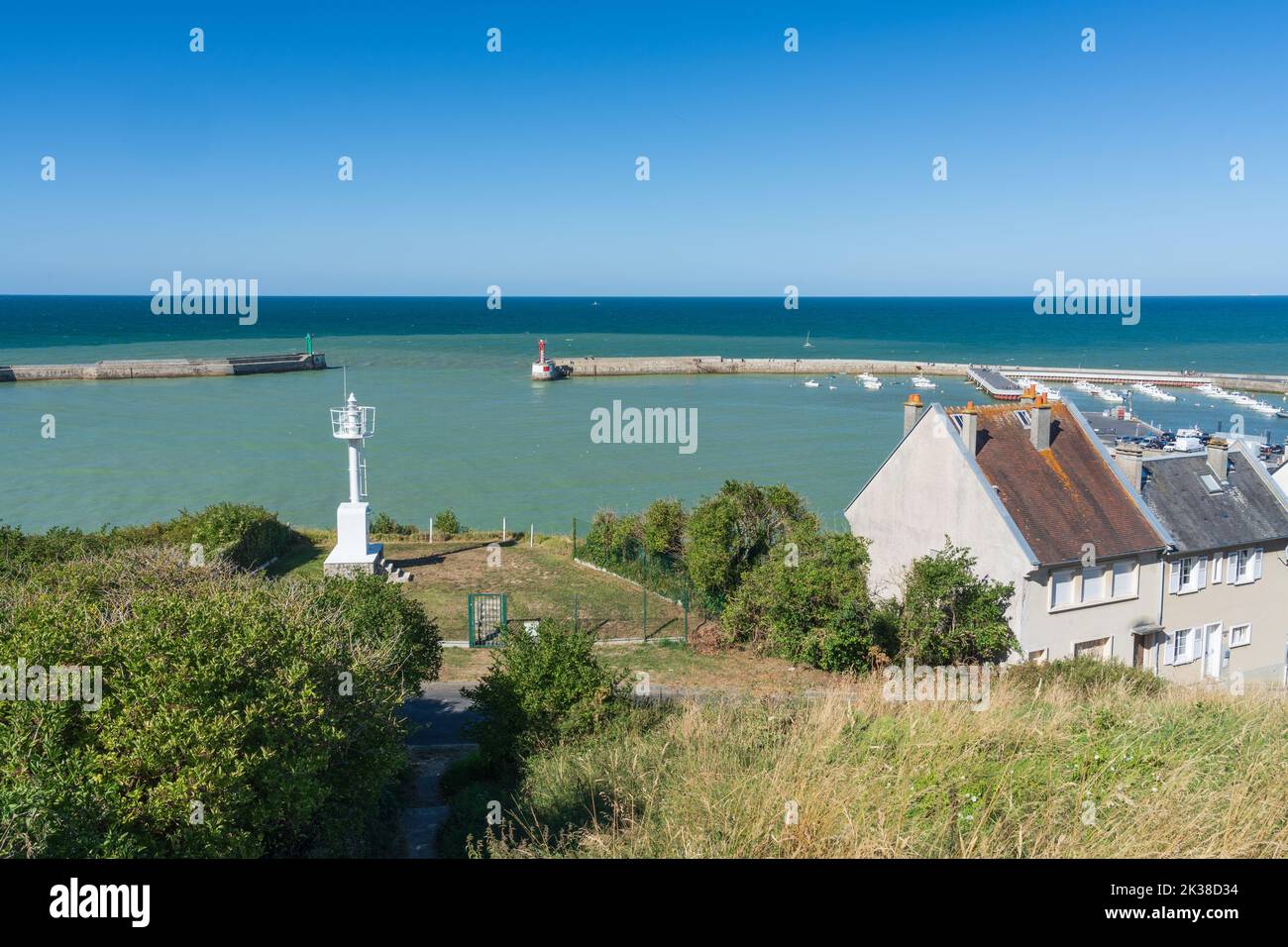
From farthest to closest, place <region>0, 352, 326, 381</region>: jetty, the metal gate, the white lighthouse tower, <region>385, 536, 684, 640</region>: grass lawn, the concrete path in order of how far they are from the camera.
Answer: <region>0, 352, 326, 381</region>: jetty → the white lighthouse tower → <region>385, 536, 684, 640</region>: grass lawn → the metal gate → the concrete path

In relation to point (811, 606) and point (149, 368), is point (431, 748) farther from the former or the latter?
point (149, 368)

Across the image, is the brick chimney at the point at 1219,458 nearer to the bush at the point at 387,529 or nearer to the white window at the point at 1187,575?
the white window at the point at 1187,575

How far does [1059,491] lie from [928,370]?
329 feet

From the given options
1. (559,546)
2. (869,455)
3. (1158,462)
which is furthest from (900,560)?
(869,455)

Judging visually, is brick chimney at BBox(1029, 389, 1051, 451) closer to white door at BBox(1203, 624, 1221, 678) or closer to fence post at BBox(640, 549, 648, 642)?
white door at BBox(1203, 624, 1221, 678)

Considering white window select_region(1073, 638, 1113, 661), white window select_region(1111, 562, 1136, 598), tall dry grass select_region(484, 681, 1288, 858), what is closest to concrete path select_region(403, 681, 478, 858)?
tall dry grass select_region(484, 681, 1288, 858)

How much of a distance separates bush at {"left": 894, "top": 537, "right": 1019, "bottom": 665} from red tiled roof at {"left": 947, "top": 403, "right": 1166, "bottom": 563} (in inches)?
71.9

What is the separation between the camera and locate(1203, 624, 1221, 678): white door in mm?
25875

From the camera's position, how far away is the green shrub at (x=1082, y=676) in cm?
1590

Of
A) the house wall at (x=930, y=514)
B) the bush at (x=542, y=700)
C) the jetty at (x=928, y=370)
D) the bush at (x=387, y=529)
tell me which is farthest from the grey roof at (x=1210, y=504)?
the jetty at (x=928, y=370)

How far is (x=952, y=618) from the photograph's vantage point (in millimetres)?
22312
